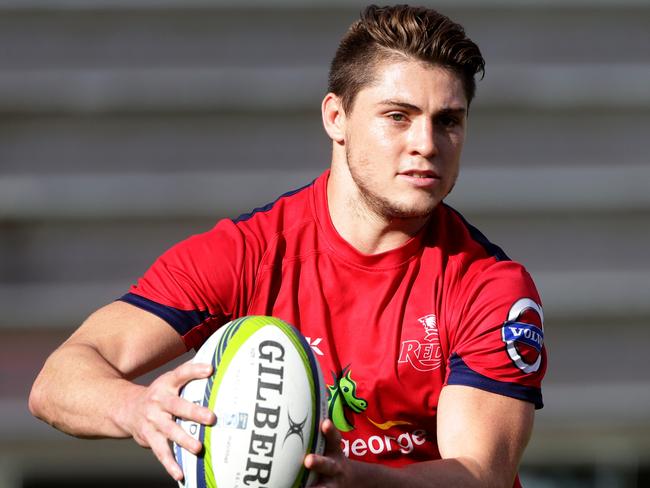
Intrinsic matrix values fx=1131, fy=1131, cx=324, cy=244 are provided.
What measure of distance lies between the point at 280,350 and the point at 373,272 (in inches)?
29.9

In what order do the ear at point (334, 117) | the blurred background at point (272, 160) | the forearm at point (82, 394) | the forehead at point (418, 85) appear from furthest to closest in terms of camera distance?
the blurred background at point (272, 160), the ear at point (334, 117), the forehead at point (418, 85), the forearm at point (82, 394)

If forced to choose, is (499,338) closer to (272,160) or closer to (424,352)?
(424,352)

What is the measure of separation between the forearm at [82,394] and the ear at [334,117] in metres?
1.10

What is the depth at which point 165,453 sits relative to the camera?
9.55 feet

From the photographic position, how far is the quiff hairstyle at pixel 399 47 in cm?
354

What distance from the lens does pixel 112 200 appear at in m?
7.49

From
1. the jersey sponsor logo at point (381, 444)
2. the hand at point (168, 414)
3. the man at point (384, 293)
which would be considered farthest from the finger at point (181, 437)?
the jersey sponsor logo at point (381, 444)

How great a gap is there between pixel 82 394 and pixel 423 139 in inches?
49.7

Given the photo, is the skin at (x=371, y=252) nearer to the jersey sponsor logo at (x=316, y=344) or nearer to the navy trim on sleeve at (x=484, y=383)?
the navy trim on sleeve at (x=484, y=383)

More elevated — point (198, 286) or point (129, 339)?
point (198, 286)

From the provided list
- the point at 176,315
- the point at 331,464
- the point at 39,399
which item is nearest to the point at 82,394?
the point at 39,399

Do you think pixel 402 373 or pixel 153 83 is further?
pixel 153 83

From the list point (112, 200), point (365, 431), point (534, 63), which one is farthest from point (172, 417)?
point (534, 63)

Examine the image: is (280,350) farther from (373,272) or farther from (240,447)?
(373,272)
